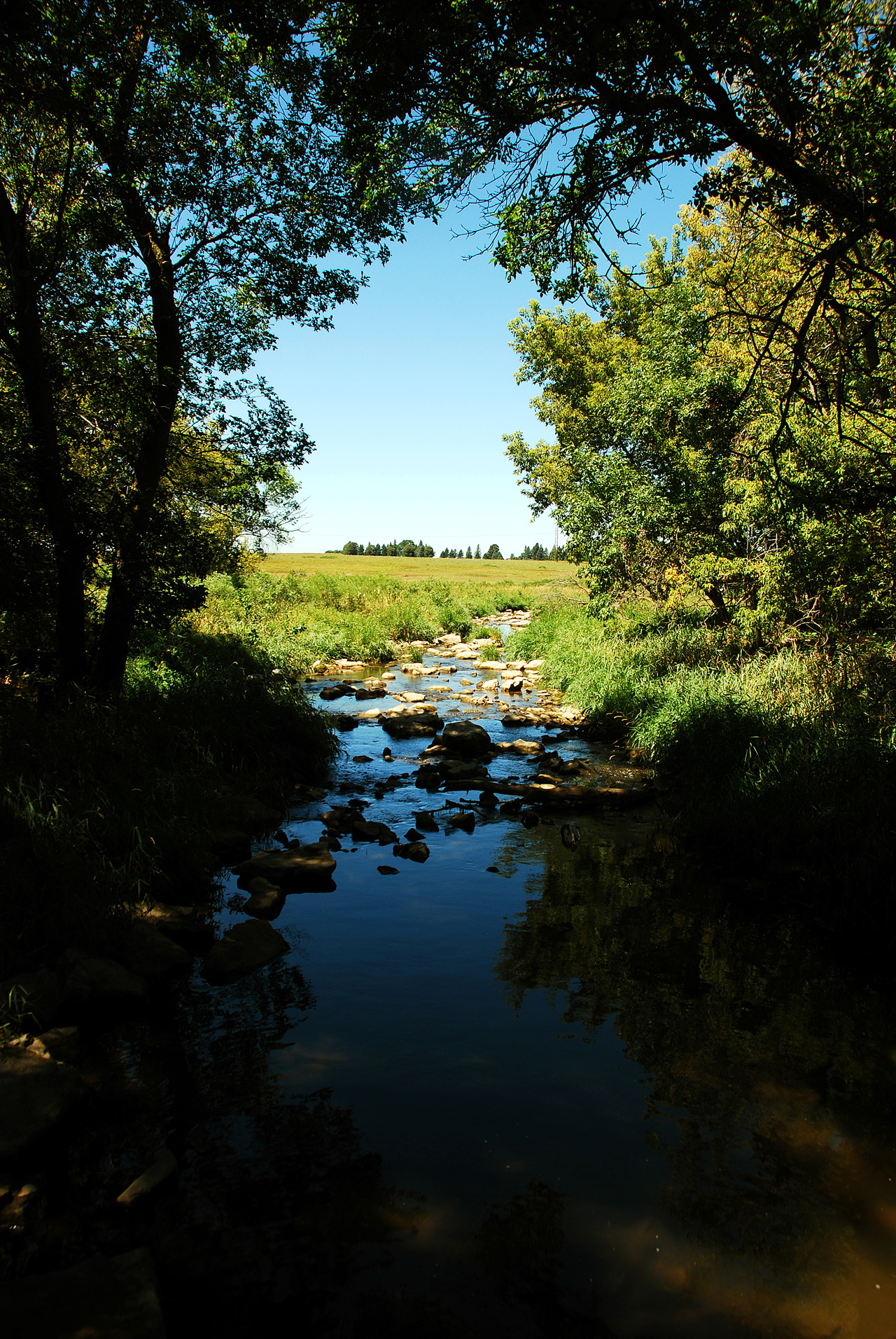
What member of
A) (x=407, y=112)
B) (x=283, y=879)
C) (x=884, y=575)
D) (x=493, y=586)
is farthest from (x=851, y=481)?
(x=493, y=586)

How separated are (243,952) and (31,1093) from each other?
6.02 ft

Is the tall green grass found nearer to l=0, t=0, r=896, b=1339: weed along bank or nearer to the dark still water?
l=0, t=0, r=896, b=1339: weed along bank

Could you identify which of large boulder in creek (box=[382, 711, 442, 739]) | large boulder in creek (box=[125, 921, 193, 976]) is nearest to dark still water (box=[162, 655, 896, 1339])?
large boulder in creek (box=[125, 921, 193, 976])

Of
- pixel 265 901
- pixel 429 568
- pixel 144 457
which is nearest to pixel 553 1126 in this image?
pixel 265 901

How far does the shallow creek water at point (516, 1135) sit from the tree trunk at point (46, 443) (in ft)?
16.0

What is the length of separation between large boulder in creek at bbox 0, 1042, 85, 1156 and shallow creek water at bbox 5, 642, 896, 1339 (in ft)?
0.70

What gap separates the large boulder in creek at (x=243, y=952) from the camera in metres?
5.21

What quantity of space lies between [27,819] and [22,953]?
4.40 feet

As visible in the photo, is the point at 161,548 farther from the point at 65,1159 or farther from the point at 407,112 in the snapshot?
the point at 65,1159

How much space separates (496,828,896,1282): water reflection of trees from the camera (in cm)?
332

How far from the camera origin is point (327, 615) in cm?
2672

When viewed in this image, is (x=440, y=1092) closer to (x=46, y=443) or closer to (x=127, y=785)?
(x=127, y=785)

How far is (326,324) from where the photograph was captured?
11.7m

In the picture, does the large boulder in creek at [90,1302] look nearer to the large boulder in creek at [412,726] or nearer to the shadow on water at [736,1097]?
the shadow on water at [736,1097]
